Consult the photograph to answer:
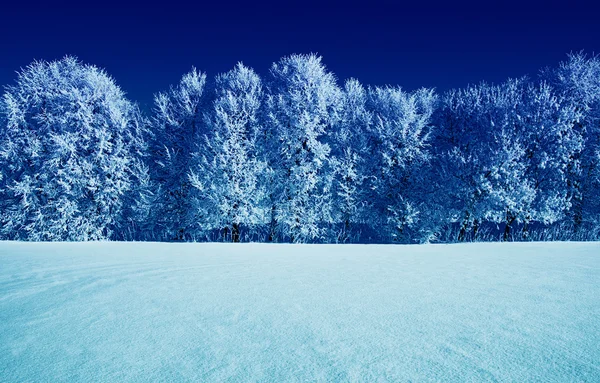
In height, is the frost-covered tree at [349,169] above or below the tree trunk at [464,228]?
above

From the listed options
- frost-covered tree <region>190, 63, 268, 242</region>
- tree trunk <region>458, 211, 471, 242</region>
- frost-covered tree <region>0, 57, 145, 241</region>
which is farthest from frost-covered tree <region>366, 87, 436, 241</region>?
frost-covered tree <region>0, 57, 145, 241</region>

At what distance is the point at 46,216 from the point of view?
16.5 m

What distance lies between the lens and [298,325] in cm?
224

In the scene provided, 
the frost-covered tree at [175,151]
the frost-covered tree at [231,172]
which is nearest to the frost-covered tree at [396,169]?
the frost-covered tree at [231,172]

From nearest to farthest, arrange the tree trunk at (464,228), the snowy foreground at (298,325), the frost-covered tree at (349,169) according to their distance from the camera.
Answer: the snowy foreground at (298,325)
the tree trunk at (464,228)
the frost-covered tree at (349,169)

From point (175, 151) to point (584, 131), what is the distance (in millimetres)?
22634

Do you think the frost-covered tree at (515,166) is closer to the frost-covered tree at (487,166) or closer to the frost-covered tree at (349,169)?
the frost-covered tree at (487,166)

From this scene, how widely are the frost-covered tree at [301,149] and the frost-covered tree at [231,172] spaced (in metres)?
1.06

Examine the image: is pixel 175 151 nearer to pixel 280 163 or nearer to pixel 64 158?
pixel 64 158

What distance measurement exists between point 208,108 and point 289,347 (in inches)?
760

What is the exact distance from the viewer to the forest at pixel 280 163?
15844 millimetres

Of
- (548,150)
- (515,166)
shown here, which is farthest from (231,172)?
(548,150)

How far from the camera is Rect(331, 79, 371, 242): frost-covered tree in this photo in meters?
17.9

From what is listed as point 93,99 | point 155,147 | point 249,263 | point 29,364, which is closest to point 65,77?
point 93,99
